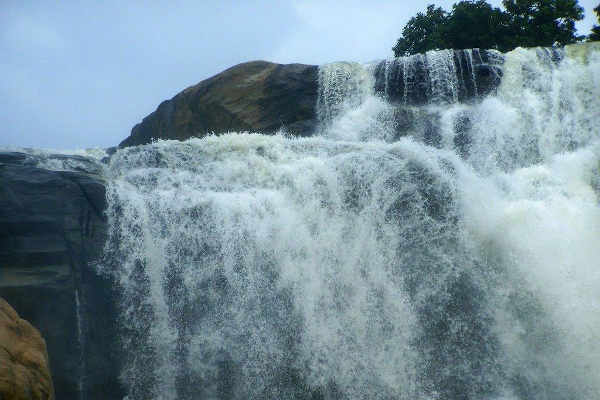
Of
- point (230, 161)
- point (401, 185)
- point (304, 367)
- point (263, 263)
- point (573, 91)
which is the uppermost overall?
point (573, 91)

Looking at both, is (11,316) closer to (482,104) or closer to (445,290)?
(445,290)

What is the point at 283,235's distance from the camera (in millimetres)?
8383

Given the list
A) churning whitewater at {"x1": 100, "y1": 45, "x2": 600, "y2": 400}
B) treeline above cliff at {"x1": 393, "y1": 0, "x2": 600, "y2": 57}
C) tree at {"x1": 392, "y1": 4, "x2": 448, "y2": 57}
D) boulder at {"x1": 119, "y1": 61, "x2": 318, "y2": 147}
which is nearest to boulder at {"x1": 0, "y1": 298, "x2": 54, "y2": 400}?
churning whitewater at {"x1": 100, "y1": 45, "x2": 600, "y2": 400}

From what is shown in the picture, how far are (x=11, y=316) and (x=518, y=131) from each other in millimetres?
10481

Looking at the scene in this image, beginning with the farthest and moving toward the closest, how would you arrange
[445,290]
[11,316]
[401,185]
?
1. [401,185]
2. [445,290]
3. [11,316]

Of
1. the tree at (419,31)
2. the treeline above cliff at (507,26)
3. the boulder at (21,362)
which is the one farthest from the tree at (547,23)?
the boulder at (21,362)

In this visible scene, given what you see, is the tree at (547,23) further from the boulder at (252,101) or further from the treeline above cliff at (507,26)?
the boulder at (252,101)

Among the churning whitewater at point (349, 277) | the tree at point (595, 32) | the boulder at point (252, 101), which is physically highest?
the tree at point (595, 32)

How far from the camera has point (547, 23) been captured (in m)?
22.1

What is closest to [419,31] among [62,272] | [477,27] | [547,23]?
[477,27]

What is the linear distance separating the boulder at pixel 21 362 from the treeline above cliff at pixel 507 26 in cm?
2114

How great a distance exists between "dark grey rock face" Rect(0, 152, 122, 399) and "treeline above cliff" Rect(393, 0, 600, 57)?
19.0 m

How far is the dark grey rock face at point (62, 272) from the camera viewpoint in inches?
274

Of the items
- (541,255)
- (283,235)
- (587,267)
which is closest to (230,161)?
(283,235)
